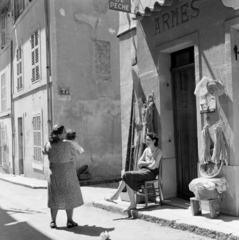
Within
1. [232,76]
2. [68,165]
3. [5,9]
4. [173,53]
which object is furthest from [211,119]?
[5,9]

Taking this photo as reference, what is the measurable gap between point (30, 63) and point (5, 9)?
5476mm

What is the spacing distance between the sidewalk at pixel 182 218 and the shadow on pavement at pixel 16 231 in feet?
5.31

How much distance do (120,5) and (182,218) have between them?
395 cm

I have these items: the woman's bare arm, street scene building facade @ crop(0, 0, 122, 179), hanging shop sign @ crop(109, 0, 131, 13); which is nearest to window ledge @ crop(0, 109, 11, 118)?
street scene building facade @ crop(0, 0, 122, 179)

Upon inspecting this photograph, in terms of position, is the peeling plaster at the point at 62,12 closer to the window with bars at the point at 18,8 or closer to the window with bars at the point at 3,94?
the window with bars at the point at 18,8

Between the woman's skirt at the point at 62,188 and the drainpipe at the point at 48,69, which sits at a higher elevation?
the drainpipe at the point at 48,69

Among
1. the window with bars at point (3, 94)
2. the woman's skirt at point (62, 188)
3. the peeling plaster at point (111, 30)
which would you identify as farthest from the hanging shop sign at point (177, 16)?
the window with bars at point (3, 94)

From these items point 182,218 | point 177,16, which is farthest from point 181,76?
point 182,218

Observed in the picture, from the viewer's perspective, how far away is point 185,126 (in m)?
6.58

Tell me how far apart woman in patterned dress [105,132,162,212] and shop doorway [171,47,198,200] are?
61 cm

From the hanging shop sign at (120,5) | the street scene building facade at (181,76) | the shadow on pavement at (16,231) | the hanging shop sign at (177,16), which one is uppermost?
the hanging shop sign at (120,5)

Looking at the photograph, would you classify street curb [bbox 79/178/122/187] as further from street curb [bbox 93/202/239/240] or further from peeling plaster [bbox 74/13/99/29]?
peeling plaster [bbox 74/13/99/29]

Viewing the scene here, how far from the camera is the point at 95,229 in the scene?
549 cm

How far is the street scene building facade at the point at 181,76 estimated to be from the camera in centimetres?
529
